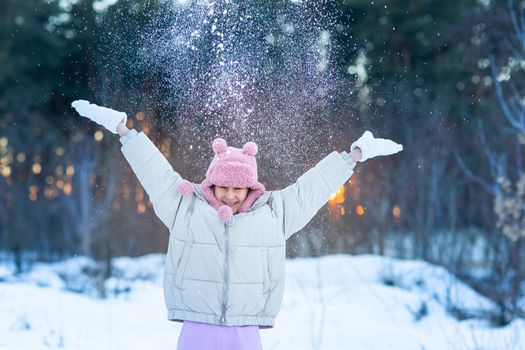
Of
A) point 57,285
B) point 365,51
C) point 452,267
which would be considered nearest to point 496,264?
point 452,267

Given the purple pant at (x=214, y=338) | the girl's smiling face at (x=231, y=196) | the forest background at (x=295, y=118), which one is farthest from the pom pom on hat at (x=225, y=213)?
the forest background at (x=295, y=118)

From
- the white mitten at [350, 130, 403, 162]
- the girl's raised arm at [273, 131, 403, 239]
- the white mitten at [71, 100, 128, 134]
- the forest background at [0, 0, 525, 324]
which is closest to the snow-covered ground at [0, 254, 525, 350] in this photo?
the forest background at [0, 0, 525, 324]

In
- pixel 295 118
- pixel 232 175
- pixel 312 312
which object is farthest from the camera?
pixel 295 118

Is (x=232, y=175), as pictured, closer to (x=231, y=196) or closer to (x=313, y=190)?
(x=231, y=196)

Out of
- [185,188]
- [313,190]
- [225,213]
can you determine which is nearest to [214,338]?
[225,213]

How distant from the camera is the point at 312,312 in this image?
663 centimetres

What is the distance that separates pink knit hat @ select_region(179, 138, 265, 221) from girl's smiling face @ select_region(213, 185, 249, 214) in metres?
0.02

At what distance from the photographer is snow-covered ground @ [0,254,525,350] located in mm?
6125

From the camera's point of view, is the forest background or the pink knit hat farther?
the forest background

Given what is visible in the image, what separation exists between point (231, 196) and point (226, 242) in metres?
0.23

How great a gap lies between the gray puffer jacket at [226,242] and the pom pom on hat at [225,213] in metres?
0.04

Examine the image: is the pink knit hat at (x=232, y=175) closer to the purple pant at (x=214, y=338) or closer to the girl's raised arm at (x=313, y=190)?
the girl's raised arm at (x=313, y=190)

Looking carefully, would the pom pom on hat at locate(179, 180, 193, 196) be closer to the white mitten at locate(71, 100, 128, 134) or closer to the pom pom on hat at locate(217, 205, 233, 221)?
the pom pom on hat at locate(217, 205, 233, 221)

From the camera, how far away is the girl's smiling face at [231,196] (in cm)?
350
